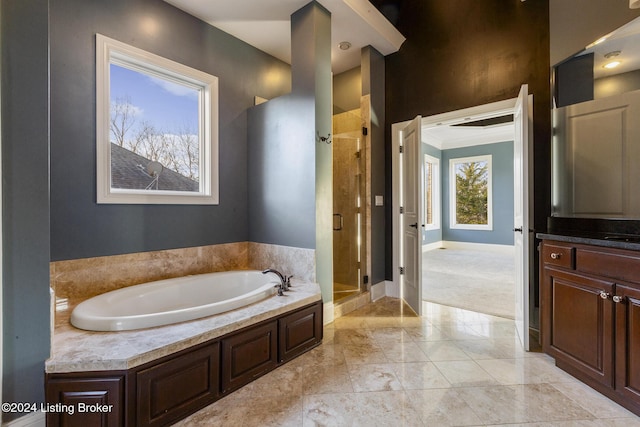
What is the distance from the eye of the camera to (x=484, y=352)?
2209 mm

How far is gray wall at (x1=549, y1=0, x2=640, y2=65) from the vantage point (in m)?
2.08

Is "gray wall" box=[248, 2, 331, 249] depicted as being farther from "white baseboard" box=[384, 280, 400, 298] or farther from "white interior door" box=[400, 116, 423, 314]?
"white baseboard" box=[384, 280, 400, 298]

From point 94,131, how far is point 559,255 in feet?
11.4

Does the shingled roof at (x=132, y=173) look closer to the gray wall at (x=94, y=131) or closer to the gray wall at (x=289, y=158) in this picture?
the gray wall at (x=94, y=131)

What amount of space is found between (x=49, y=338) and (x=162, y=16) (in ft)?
8.76

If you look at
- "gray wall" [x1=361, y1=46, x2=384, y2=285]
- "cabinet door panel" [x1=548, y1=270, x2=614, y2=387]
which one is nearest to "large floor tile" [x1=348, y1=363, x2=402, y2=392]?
"cabinet door panel" [x1=548, y1=270, x2=614, y2=387]

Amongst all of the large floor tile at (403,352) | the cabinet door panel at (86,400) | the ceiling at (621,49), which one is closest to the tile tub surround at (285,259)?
the large floor tile at (403,352)

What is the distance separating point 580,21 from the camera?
228 centimetres

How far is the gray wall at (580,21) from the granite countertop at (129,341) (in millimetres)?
3182

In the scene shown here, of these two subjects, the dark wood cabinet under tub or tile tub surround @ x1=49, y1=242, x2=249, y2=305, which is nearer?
the dark wood cabinet under tub

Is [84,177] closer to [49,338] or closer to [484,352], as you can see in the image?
[49,338]

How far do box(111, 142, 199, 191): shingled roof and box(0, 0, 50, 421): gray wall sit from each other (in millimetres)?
1065

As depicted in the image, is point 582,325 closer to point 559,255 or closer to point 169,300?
point 559,255

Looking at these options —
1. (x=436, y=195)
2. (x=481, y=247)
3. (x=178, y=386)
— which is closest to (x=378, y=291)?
(x=178, y=386)
